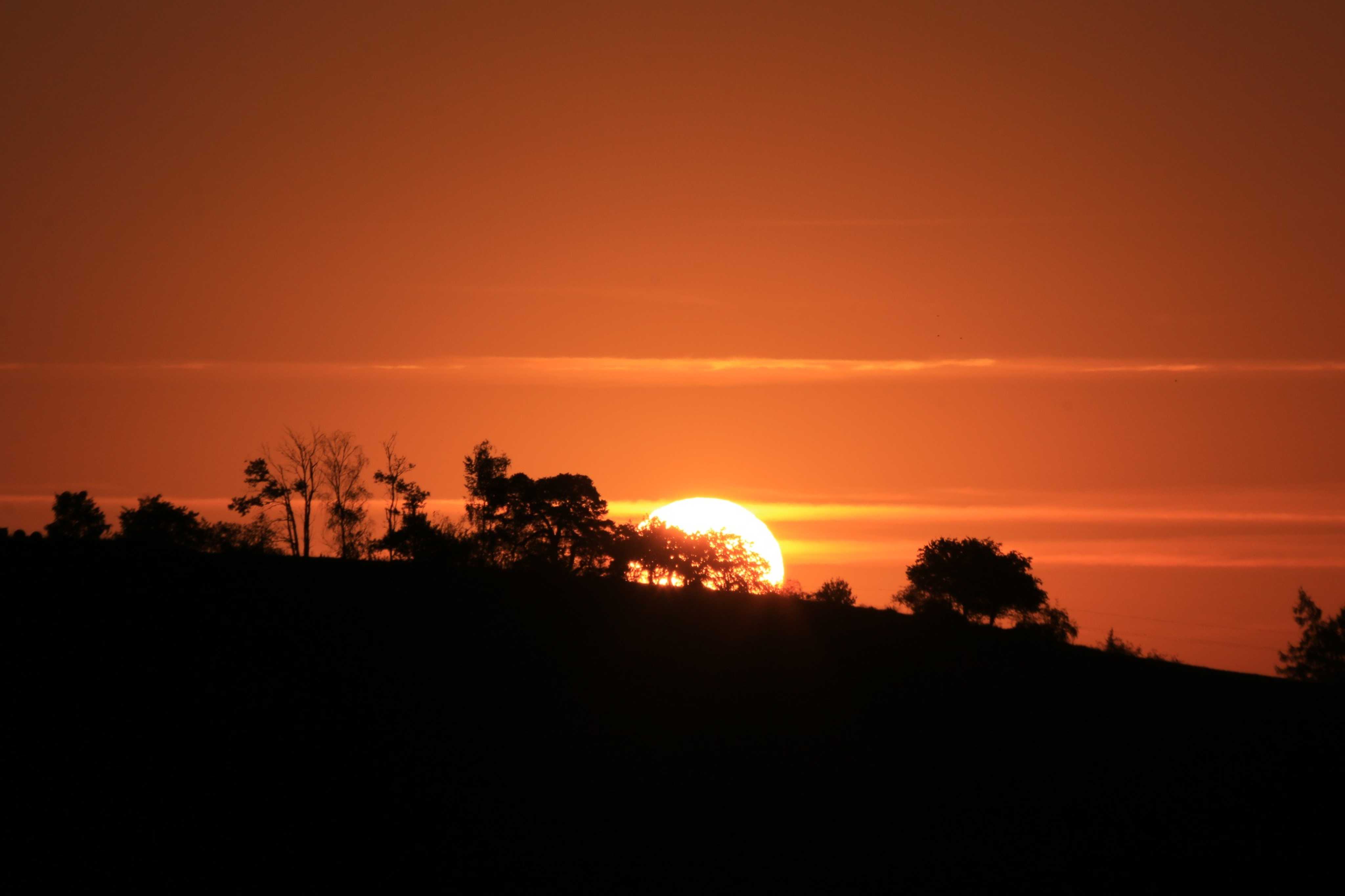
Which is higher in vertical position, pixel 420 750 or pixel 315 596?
pixel 315 596

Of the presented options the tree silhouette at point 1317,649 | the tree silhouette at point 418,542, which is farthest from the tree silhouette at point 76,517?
the tree silhouette at point 1317,649

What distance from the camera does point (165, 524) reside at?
94.1 m

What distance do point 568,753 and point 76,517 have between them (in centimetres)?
9229

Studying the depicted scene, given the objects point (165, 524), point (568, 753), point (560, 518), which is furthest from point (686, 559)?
point (568, 753)

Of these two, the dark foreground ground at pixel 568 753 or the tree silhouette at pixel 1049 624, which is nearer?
the dark foreground ground at pixel 568 753

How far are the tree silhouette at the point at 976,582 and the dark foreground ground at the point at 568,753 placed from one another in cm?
5094

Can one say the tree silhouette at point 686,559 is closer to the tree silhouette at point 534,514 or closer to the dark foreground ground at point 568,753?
the tree silhouette at point 534,514

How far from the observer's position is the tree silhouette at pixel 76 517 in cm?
9538

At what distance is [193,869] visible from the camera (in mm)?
18938

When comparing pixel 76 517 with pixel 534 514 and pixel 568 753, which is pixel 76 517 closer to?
pixel 534 514

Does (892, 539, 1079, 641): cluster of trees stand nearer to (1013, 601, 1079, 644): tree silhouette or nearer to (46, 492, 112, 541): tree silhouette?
(1013, 601, 1079, 644): tree silhouette

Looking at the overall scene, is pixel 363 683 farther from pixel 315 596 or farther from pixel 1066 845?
pixel 1066 845

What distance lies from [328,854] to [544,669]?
12944mm

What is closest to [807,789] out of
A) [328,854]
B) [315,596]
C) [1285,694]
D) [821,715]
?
[821,715]
